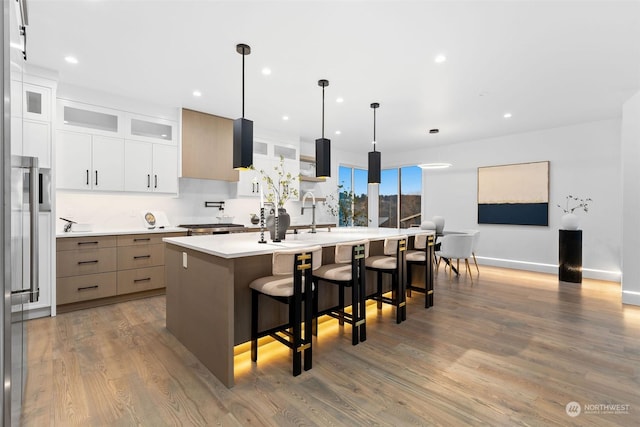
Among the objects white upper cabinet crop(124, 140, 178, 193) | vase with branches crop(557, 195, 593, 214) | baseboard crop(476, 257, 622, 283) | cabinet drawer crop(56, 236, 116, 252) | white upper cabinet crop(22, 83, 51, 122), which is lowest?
baseboard crop(476, 257, 622, 283)

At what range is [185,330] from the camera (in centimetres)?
269

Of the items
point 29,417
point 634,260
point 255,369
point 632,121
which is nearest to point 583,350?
point 634,260

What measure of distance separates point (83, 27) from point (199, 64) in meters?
0.99

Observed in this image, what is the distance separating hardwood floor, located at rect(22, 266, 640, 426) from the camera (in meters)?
1.83

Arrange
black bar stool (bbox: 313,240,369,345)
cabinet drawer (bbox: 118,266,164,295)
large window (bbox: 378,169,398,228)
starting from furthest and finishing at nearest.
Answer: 1. large window (bbox: 378,169,398,228)
2. cabinet drawer (bbox: 118,266,164,295)
3. black bar stool (bbox: 313,240,369,345)

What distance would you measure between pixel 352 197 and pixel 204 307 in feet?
19.8

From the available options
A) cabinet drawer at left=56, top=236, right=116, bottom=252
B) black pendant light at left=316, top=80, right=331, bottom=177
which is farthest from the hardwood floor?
black pendant light at left=316, top=80, right=331, bottom=177

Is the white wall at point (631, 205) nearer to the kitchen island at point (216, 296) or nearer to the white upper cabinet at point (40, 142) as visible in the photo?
the kitchen island at point (216, 296)

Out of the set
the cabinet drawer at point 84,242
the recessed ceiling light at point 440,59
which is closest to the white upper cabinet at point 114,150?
the cabinet drawer at point 84,242

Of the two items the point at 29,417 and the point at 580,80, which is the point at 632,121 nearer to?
the point at 580,80

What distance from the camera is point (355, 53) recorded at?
3.05 m

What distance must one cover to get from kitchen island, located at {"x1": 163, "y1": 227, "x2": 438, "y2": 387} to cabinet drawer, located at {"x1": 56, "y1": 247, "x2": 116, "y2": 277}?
1.45 metres

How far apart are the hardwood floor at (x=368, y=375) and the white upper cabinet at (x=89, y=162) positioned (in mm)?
1626

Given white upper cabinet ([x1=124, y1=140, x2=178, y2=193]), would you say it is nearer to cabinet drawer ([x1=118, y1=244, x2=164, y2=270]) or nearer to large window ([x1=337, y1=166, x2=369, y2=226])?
cabinet drawer ([x1=118, y1=244, x2=164, y2=270])
